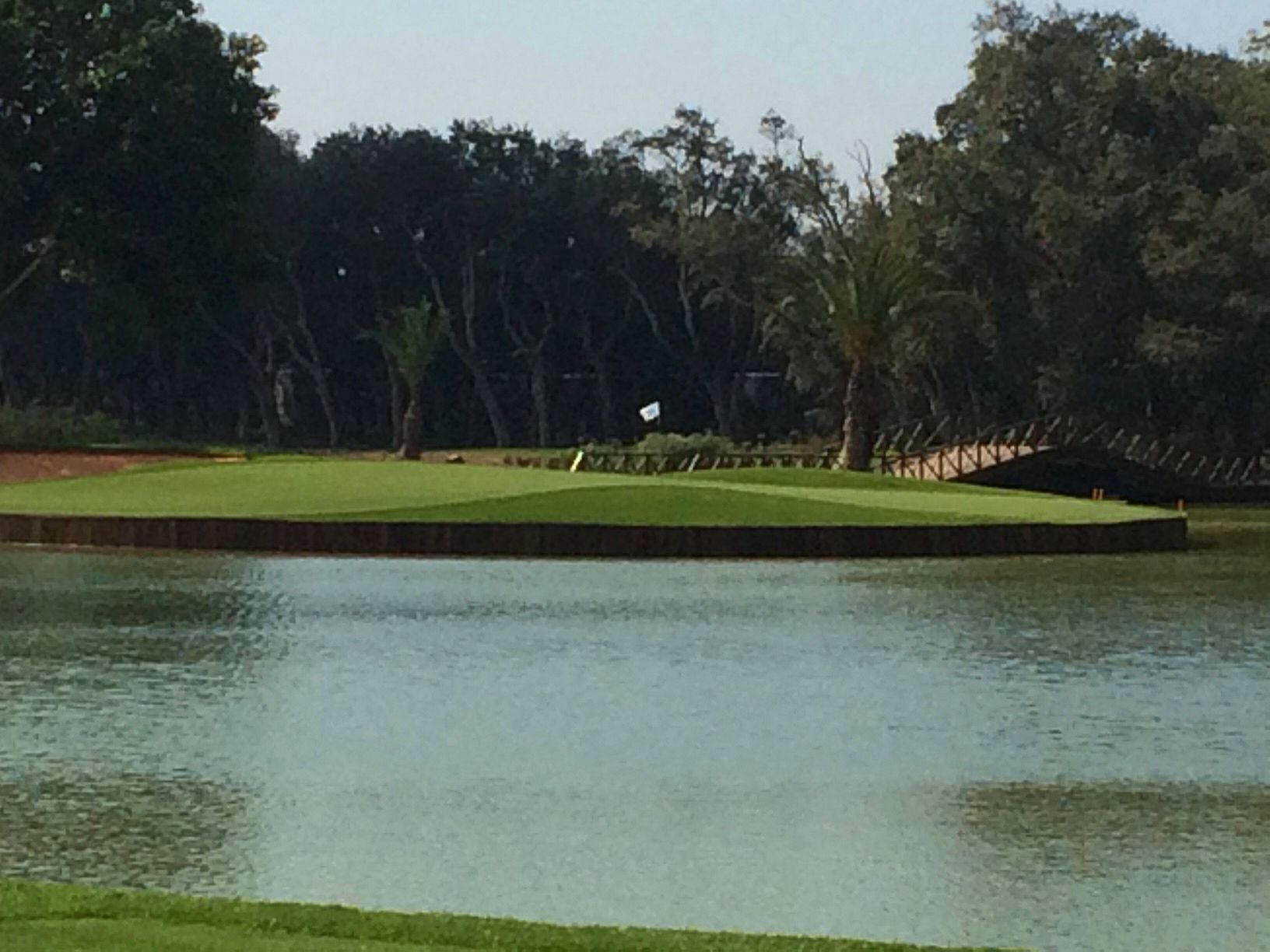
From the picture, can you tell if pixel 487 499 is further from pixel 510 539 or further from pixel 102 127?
pixel 102 127

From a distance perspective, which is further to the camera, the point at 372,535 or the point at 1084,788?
the point at 372,535

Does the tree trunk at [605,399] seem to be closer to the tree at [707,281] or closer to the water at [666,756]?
the tree at [707,281]

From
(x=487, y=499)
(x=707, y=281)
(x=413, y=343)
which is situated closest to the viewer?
(x=487, y=499)

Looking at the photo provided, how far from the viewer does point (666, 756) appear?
53.5 feet

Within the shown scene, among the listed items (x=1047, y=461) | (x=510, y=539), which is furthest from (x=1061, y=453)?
(x=510, y=539)

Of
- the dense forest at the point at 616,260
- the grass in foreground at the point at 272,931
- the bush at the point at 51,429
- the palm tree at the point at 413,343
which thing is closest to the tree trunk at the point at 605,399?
the dense forest at the point at 616,260

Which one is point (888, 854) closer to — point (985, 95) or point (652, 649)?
point (652, 649)

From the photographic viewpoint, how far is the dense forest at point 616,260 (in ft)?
225

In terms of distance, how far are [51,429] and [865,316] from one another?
18.6 m

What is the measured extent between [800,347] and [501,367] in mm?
15162

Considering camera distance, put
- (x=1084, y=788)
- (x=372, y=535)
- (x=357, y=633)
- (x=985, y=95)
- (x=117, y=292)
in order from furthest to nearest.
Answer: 1. (x=985, y=95)
2. (x=117, y=292)
3. (x=372, y=535)
4. (x=357, y=633)
5. (x=1084, y=788)

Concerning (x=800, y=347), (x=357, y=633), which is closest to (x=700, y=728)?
(x=357, y=633)

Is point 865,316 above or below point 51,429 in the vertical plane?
above

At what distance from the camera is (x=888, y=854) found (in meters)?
13.1
